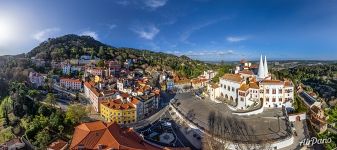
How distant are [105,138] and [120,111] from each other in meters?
10.4

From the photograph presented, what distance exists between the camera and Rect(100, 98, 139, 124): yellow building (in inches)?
1081

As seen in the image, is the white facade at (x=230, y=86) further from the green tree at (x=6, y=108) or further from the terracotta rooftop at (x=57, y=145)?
the green tree at (x=6, y=108)

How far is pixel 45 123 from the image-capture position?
2581cm

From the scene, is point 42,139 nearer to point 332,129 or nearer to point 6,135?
point 6,135

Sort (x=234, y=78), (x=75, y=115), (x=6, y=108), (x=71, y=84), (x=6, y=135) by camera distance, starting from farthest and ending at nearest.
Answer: (x=71, y=84) < (x=234, y=78) < (x=6, y=108) < (x=75, y=115) < (x=6, y=135)

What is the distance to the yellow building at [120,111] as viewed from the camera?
90.1 feet

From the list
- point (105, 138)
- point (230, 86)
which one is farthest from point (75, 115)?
point (230, 86)

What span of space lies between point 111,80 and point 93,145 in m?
27.0

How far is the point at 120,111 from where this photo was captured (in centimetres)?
2739

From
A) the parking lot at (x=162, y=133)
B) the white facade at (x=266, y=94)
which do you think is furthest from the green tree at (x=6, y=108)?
the white facade at (x=266, y=94)

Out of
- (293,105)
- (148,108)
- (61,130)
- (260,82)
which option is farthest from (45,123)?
(293,105)

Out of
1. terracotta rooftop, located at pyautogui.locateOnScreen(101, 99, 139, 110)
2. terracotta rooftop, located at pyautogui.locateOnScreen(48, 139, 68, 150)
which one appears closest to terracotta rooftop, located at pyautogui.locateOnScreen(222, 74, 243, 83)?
terracotta rooftop, located at pyautogui.locateOnScreen(101, 99, 139, 110)

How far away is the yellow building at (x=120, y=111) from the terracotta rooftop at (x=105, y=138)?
8.43 m

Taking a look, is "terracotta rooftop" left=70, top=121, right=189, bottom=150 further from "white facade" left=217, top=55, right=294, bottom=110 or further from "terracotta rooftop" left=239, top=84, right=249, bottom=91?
"terracotta rooftop" left=239, top=84, right=249, bottom=91
